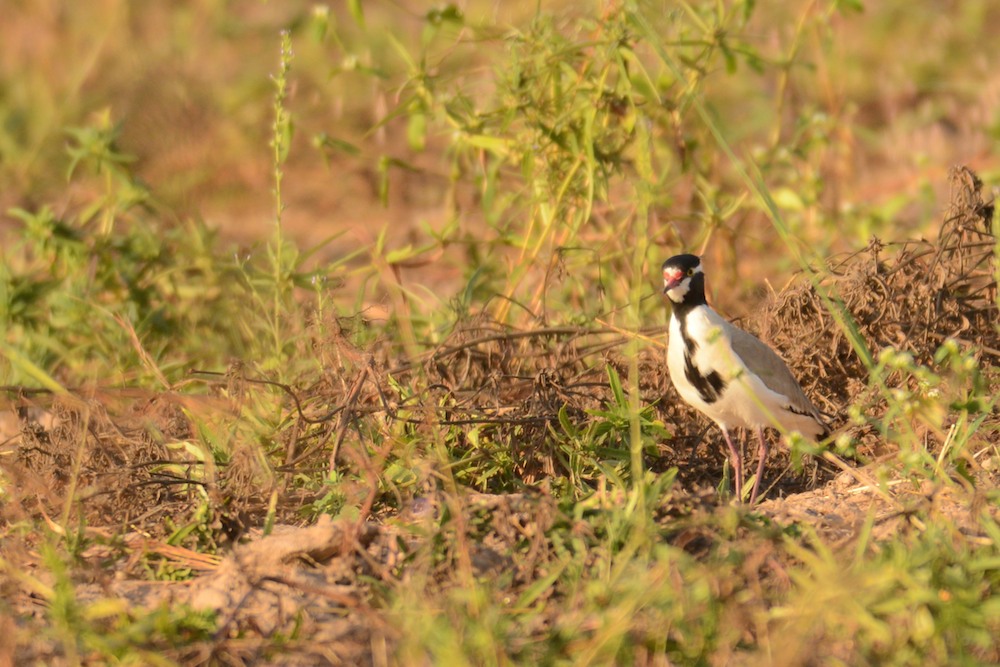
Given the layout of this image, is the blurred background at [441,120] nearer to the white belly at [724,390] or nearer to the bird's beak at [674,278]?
the bird's beak at [674,278]

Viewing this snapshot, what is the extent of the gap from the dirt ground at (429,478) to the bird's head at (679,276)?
27cm

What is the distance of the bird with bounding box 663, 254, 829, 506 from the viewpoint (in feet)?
14.5

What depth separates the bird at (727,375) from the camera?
4406mm

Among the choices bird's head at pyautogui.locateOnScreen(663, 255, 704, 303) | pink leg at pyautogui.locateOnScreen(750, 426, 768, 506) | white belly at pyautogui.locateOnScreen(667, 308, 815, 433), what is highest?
bird's head at pyautogui.locateOnScreen(663, 255, 704, 303)

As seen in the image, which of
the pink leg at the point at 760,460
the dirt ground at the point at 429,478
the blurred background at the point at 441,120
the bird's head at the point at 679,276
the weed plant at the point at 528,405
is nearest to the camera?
the weed plant at the point at 528,405

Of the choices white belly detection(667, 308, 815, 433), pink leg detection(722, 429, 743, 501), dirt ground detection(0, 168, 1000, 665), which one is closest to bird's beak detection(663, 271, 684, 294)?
white belly detection(667, 308, 815, 433)

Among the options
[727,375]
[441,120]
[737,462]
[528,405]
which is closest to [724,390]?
[727,375]

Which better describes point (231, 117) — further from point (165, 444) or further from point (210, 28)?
point (165, 444)

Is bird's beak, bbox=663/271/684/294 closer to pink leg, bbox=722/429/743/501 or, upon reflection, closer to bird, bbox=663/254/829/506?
bird, bbox=663/254/829/506

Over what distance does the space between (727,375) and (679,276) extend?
54 cm

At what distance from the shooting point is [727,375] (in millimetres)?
4332

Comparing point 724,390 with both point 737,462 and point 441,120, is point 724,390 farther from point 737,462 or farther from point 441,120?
point 441,120

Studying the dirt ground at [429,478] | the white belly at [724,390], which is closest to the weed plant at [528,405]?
the dirt ground at [429,478]

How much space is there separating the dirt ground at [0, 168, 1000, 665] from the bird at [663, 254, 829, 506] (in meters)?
0.15
